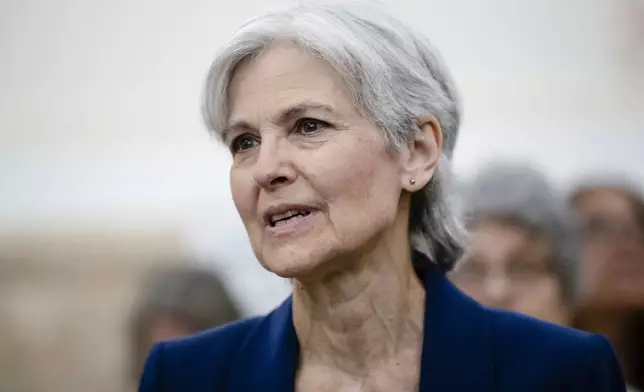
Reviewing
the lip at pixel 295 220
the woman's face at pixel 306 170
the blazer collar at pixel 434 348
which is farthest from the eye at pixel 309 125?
the blazer collar at pixel 434 348

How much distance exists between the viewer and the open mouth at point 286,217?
1180 mm

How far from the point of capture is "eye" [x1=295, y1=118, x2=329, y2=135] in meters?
1.19

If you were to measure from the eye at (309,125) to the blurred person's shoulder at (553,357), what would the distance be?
1.27 ft

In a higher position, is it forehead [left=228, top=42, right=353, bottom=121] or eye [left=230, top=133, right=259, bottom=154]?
forehead [left=228, top=42, right=353, bottom=121]

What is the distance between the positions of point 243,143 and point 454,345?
16.5 inches

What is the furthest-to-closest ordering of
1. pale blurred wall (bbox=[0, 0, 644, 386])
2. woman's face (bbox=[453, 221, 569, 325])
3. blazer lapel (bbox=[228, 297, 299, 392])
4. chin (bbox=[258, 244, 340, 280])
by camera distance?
pale blurred wall (bbox=[0, 0, 644, 386]), woman's face (bbox=[453, 221, 569, 325]), blazer lapel (bbox=[228, 297, 299, 392]), chin (bbox=[258, 244, 340, 280])

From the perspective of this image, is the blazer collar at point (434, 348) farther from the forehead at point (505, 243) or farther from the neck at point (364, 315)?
the forehead at point (505, 243)

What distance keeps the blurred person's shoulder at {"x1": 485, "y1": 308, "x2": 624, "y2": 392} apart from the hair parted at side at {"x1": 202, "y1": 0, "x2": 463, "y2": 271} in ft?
0.90

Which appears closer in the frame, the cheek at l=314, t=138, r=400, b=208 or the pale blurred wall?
the cheek at l=314, t=138, r=400, b=208

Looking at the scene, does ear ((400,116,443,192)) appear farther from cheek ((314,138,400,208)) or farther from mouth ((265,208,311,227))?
mouth ((265,208,311,227))

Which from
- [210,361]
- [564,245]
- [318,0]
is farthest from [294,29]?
[564,245]

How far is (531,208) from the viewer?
193 cm

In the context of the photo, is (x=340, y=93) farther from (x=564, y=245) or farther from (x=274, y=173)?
(x=564, y=245)

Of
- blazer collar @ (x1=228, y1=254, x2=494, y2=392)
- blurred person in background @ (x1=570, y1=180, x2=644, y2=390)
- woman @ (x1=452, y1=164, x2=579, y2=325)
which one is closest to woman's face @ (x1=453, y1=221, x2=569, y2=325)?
woman @ (x1=452, y1=164, x2=579, y2=325)
